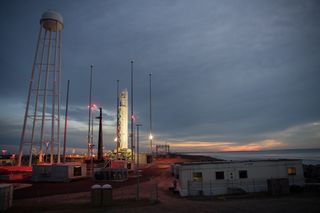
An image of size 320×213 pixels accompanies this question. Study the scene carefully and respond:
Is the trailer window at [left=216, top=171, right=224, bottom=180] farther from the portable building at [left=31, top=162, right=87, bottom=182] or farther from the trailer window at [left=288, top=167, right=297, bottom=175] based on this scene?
the portable building at [left=31, top=162, right=87, bottom=182]

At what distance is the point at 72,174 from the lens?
3544 cm

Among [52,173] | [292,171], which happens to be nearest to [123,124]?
[52,173]

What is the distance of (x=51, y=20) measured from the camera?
4584 centimetres

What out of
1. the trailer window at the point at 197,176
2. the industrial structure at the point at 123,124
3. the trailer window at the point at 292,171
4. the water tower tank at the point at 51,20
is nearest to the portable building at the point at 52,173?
the trailer window at the point at 197,176

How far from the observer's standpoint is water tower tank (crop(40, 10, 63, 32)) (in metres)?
45.8

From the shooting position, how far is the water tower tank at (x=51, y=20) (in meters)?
45.8

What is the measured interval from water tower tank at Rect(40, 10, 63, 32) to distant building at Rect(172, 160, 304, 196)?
3753 centimetres

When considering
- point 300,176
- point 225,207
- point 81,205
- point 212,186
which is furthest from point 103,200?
point 300,176

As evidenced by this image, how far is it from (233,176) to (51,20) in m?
42.0

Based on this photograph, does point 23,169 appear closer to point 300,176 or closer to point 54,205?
point 54,205

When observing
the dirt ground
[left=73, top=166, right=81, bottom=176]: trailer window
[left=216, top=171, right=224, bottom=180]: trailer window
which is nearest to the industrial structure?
[left=73, top=166, right=81, bottom=176]: trailer window

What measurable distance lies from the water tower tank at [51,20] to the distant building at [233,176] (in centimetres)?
3753

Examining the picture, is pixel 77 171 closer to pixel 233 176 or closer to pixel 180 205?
pixel 180 205

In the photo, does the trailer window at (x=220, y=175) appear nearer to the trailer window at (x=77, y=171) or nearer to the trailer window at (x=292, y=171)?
the trailer window at (x=292, y=171)
